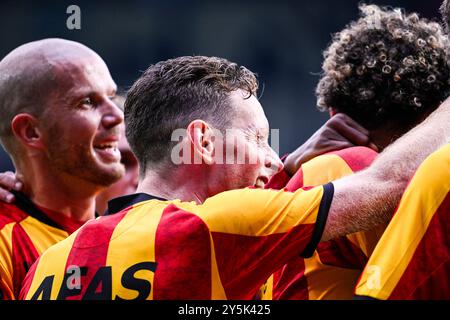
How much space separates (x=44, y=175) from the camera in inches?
123

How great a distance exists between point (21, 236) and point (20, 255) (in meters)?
0.10

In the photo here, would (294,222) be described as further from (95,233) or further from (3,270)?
Result: (3,270)

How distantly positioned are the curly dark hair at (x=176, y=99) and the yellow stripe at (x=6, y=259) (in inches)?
33.1

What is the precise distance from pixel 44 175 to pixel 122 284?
1361 mm

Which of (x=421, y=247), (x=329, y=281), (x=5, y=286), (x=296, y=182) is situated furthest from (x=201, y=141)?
(x=5, y=286)

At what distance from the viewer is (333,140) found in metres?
2.43

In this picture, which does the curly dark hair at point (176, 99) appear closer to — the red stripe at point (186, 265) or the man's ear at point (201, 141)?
the man's ear at point (201, 141)

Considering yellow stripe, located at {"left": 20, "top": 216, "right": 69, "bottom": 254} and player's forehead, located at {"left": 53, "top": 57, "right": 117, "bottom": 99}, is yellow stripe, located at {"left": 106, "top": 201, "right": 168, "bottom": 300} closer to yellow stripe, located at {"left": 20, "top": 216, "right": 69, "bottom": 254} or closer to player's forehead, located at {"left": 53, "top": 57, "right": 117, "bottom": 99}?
yellow stripe, located at {"left": 20, "top": 216, "right": 69, "bottom": 254}

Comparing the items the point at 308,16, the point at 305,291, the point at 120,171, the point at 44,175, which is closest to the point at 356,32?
the point at 305,291

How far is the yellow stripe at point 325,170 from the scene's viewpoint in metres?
2.23

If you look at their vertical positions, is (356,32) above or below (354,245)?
above

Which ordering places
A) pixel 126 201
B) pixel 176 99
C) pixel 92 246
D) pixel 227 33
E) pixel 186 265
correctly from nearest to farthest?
pixel 186 265, pixel 92 246, pixel 126 201, pixel 176 99, pixel 227 33

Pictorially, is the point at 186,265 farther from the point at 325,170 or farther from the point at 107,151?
the point at 107,151

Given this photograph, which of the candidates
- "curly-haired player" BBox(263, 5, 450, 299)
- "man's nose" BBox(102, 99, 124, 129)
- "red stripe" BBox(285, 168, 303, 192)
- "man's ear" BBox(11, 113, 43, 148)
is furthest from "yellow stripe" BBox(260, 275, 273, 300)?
"man's ear" BBox(11, 113, 43, 148)
